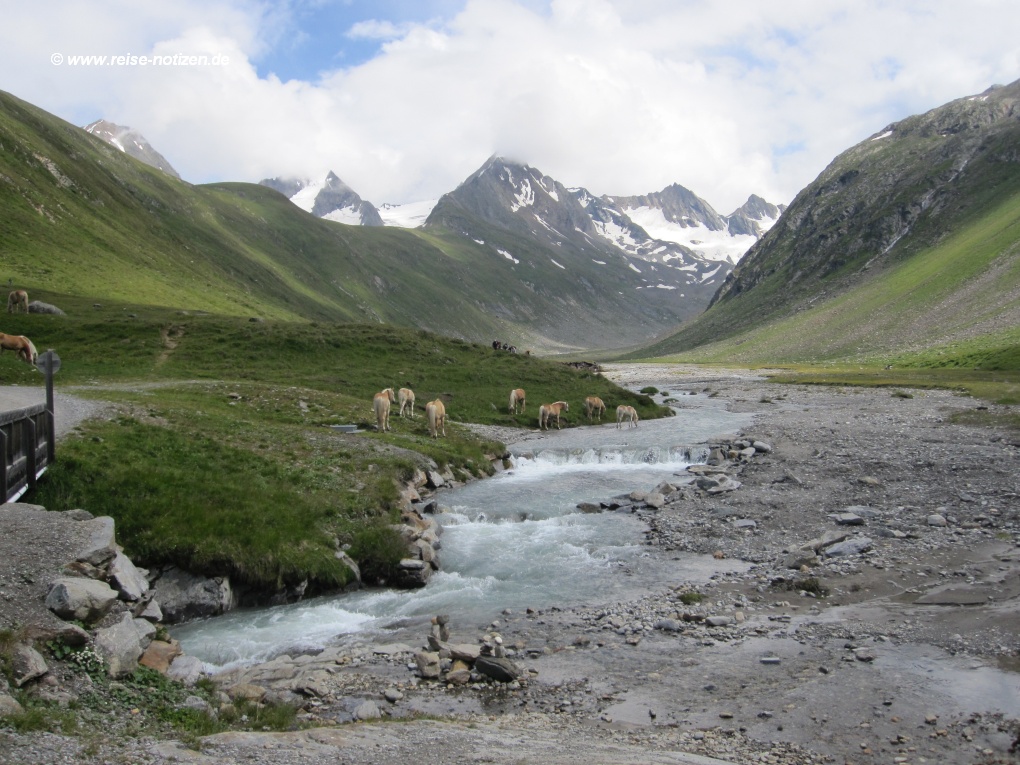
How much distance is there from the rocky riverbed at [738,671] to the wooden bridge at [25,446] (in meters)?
8.47

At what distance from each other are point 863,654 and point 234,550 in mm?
16175

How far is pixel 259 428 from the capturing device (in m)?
32.3

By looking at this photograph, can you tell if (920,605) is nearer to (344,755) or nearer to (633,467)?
(344,755)

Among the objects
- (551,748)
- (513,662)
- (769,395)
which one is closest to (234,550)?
(513,662)

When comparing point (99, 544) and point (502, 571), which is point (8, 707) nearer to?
point (99, 544)

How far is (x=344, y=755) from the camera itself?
1023 centimetres

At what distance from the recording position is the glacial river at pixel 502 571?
55.6 ft

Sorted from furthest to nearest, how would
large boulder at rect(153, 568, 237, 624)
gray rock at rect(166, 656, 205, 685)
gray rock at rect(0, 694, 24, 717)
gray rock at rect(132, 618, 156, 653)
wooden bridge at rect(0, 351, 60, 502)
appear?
large boulder at rect(153, 568, 237, 624)
wooden bridge at rect(0, 351, 60, 502)
gray rock at rect(132, 618, 156, 653)
gray rock at rect(166, 656, 205, 685)
gray rock at rect(0, 694, 24, 717)

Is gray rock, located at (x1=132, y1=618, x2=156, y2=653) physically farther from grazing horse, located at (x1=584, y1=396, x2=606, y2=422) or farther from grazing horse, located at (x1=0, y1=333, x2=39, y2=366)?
grazing horse, located at (x1=584, y1=396, x2=606, y2=422)

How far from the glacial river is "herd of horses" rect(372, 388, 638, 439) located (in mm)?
5790

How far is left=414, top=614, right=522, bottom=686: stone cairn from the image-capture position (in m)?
14.2

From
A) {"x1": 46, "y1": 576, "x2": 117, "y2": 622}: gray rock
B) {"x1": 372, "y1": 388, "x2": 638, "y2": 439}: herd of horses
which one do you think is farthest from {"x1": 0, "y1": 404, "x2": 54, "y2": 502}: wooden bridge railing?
{"x1": 372, "y1": 388, "x2": 638, "y2": 439}: herd of horses

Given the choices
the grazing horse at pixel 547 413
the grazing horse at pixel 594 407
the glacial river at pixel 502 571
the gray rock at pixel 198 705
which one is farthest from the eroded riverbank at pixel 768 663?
the grazing horse at pixel 594 407

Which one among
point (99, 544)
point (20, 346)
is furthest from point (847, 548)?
point (20, 346)
